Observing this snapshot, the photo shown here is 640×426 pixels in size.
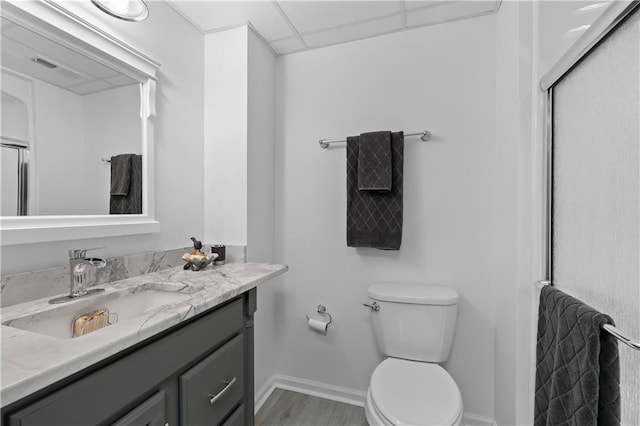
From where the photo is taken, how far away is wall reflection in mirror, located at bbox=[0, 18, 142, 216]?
927 mm

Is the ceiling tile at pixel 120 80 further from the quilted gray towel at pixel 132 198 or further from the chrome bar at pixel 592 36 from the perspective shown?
the chrome bar at pixel 592 36

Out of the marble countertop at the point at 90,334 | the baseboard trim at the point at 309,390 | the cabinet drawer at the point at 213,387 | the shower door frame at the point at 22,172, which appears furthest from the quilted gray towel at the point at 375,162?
the shower door frame at the point at 22,172

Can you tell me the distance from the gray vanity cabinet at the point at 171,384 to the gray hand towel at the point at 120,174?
689 mm

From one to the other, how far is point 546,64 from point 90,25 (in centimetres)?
174

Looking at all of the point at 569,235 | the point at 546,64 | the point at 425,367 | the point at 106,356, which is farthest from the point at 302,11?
the point at 425,367

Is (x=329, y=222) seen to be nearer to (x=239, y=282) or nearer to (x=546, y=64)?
(x=239, y=282)

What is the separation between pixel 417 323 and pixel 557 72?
117 cm

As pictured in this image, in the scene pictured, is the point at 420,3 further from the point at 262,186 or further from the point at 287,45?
the point at 262,186

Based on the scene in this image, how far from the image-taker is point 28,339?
2.07 ft

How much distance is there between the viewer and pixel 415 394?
1200mm

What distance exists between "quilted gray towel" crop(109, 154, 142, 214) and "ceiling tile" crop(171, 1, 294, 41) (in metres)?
0.85

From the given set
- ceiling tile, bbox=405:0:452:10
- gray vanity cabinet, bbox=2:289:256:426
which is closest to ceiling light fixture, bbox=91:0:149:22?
gray vanity cabinet, bbox=2:289:256:426

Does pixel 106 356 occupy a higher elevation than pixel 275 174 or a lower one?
lower

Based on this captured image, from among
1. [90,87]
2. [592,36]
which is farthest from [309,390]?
[592,36]
